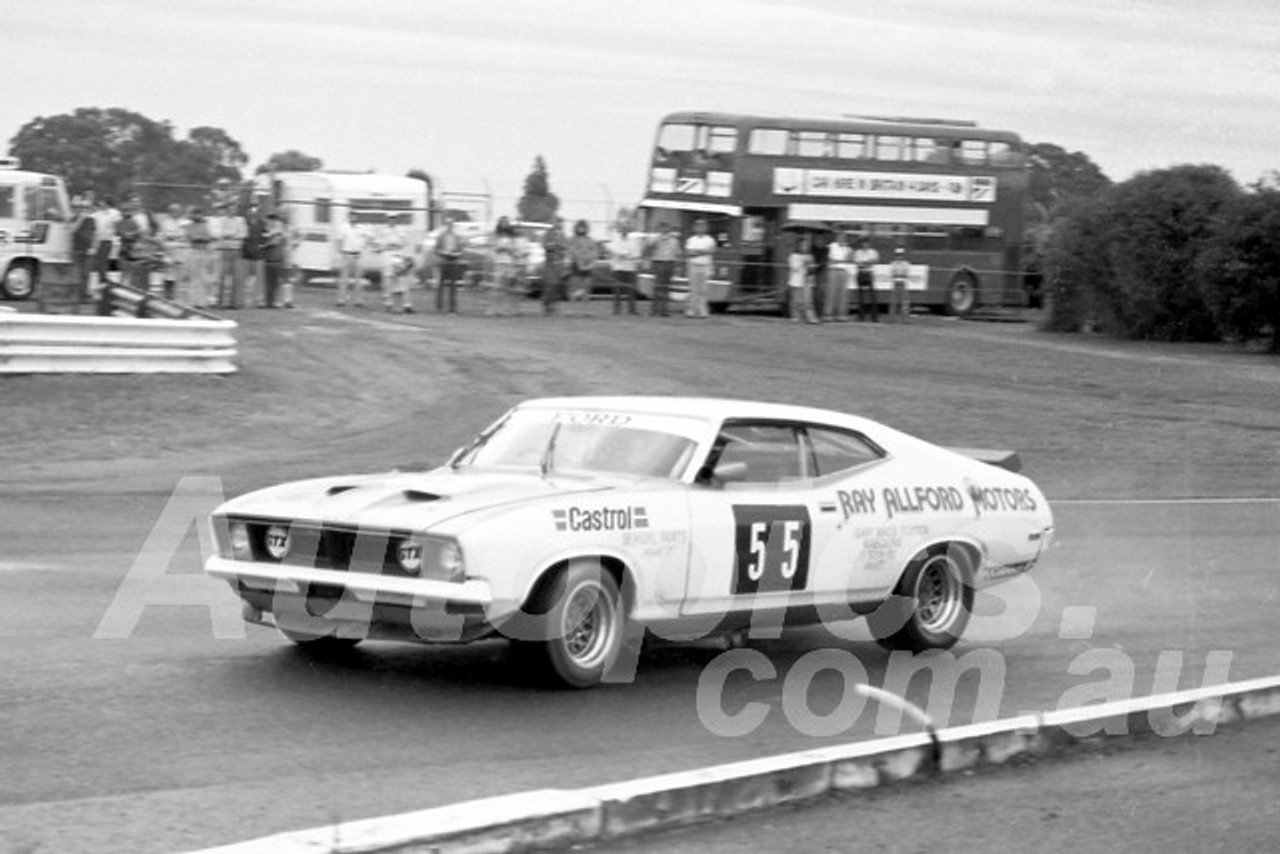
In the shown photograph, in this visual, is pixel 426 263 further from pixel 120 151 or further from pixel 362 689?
pixel 120 151

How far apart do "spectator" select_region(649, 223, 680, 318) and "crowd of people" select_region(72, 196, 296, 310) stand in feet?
22.6

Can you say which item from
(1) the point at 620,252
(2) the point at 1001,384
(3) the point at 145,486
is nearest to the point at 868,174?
(1) the point at 620,252

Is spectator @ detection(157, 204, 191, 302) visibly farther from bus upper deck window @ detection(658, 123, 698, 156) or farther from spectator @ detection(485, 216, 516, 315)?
bus upper deck window @ detection(658, 123, 698, 156)

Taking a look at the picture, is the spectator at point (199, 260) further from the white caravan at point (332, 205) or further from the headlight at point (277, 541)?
the headlight at point (277, 541)

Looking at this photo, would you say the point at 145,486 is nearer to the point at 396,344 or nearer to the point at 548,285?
the point at 396,344

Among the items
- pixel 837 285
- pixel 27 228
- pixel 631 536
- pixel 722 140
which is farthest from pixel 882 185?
pixel 631 536

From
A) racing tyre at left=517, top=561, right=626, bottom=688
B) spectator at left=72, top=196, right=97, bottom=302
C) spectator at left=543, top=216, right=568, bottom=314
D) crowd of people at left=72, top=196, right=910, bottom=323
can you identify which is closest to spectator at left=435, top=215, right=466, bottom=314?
crowd of people at left=72, top=196, right=910, bottom=323

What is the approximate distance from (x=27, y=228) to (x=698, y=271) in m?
11.1

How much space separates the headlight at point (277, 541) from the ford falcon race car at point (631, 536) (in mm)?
13

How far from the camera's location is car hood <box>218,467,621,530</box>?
8.05m

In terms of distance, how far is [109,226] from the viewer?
2786 centimetres

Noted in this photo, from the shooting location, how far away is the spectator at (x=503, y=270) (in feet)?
108

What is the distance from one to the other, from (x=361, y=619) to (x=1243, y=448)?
17.5 metres

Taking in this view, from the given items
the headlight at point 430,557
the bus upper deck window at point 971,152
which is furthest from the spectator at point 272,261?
the headlight at point 430,557
